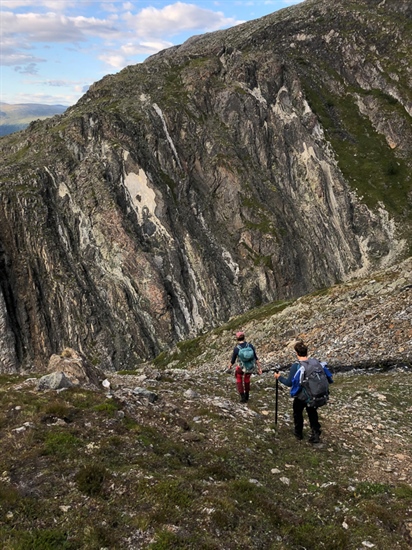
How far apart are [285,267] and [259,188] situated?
18.5 meters

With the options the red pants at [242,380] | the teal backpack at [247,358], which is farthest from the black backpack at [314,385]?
the red pants at [242,380]

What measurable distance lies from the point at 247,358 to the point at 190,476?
694 centimetres

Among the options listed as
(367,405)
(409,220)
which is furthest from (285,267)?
(367,405)

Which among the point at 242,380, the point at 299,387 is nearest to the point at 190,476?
the point at 299,387

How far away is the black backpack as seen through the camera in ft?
44.1

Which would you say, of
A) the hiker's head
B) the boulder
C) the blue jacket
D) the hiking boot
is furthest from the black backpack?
the boulder

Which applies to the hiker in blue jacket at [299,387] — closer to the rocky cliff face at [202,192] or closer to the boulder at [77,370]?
the boulder at [77,370]

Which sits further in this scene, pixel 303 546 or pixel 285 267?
pixel 285 267

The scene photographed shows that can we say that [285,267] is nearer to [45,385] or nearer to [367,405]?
[367,405]

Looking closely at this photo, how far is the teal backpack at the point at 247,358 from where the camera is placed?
1756 centimetres

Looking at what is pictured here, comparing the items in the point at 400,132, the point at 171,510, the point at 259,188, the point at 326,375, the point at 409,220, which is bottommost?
the point at 171,510

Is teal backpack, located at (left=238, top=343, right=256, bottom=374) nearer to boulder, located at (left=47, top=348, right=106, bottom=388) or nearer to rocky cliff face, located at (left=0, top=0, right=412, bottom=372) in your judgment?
boulder, located at (left=47, top=348, right=106, bottom=388)

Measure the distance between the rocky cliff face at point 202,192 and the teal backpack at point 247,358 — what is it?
48.1 meters

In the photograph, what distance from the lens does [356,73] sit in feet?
347
